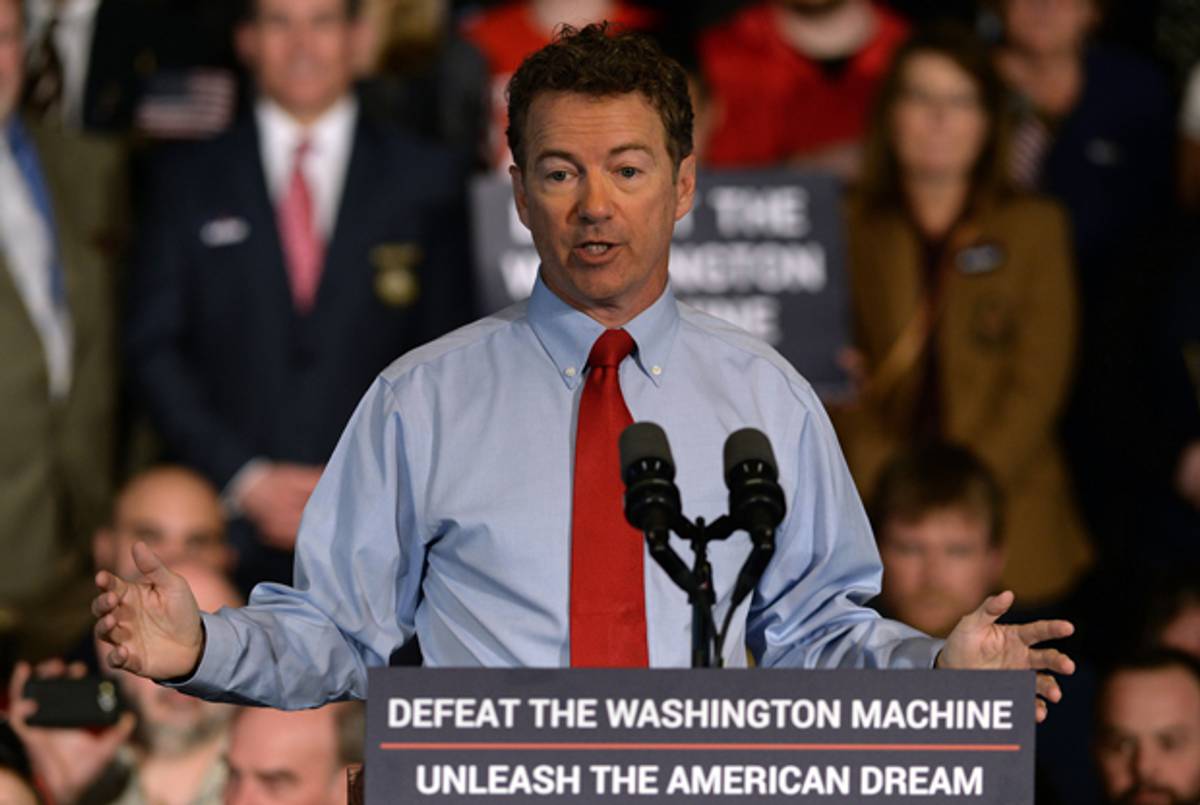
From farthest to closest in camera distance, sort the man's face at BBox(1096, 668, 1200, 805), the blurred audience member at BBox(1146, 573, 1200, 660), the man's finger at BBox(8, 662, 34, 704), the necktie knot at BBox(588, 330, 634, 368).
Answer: the blurred audience member at BBox(1146, 573, 1200, 660) < the man's face at BBox(1096, 668, 1200, 805) < the man's finger at BBox(8, 662, 34, 704) < the necktie knot at BBox(588, 330, 634, 368)

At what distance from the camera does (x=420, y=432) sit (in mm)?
2619

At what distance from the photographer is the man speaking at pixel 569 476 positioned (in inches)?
100

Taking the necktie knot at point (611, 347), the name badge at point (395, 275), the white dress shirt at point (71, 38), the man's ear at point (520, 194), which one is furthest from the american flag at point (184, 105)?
the necktie knot at point (611, 347)

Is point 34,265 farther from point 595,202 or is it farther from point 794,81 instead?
point 595,202

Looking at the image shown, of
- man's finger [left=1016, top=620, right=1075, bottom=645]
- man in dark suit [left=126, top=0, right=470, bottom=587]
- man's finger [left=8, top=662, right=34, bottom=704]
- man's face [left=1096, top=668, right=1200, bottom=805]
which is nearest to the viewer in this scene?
man's finger [left=1016, top=620, right=1075, bottom=645]

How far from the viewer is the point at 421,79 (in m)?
5.67

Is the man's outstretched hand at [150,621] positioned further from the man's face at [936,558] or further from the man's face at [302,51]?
the man's face at [302,51]

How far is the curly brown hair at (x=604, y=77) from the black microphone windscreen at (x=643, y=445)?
1.66 feet

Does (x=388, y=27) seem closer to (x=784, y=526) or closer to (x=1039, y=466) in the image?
(x=1039, y=466)

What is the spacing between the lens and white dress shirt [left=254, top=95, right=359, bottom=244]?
207 inches

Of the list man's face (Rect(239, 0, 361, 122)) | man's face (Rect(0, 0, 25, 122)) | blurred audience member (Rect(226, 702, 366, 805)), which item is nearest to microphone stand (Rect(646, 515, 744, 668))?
blurred audience member (Rect(226, 702, 366, 805))

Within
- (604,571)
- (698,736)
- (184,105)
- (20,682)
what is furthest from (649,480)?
(184,105)

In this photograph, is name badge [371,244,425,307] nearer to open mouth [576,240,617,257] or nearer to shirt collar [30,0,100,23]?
shirt collar [30,0,100,23]

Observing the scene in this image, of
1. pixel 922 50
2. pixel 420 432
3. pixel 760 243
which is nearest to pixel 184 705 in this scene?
pixel 760 243
